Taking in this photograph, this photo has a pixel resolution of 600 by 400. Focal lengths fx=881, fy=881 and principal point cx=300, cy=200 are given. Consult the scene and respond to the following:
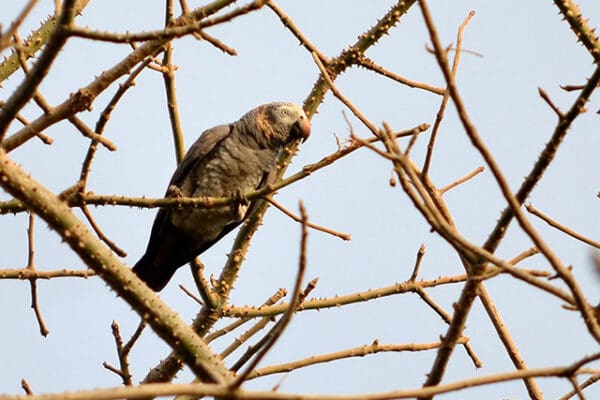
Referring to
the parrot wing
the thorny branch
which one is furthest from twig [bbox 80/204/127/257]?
the parrot wing

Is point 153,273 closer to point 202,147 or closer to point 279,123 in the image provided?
point 202,147

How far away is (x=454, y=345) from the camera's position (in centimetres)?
263

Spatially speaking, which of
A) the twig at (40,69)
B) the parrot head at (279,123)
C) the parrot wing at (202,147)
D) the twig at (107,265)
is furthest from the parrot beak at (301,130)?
the twig at (40,69)

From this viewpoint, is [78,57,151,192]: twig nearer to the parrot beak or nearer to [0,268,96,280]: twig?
[0,268,96,280]: twig

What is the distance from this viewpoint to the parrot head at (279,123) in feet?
24.1

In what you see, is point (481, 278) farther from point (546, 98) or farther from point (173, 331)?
point (173, 331)

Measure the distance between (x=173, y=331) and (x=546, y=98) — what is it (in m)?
1.42

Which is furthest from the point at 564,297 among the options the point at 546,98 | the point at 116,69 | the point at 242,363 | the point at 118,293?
the point at 116,69

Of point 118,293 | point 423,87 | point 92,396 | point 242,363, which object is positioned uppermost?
point 423,87

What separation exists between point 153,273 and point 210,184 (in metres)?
0.89

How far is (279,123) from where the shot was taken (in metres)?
7.49

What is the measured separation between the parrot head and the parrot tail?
1.38 m

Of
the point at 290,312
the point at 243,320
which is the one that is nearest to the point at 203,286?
the point at 243,320

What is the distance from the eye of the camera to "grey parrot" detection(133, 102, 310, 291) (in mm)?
6781
